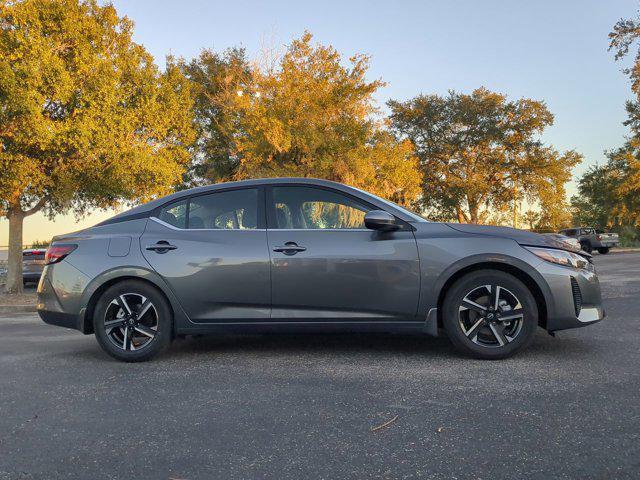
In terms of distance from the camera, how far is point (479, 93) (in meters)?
40.2

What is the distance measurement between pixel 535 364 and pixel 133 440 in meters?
3.20

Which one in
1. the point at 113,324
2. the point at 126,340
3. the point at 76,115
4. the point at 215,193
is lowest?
the point at 126,340

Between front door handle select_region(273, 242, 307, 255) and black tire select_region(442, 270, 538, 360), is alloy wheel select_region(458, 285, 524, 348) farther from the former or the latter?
front door handle select_region(273, 242, 307, 255)

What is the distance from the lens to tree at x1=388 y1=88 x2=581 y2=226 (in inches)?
1515

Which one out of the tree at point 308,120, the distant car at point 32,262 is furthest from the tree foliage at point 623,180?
the distant car at point 32,262

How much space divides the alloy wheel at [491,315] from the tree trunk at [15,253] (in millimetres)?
13355

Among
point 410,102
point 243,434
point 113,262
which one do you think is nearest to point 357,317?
point 243,434

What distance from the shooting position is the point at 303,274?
4930 mm

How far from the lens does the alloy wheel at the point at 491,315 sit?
475 centimetres

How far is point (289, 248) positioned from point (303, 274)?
0.87ft

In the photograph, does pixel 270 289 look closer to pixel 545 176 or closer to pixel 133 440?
pixel 133 440

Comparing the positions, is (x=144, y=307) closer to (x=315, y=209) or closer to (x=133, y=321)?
(x=133, y=321)

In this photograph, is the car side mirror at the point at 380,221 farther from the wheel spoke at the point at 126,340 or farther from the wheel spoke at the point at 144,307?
the wheel spoke at the point at 126,340

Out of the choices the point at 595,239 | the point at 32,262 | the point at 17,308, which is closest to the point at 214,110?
the point at 32,262
